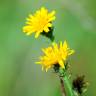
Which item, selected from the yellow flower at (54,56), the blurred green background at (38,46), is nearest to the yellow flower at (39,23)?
the yellow flower at (54,56)

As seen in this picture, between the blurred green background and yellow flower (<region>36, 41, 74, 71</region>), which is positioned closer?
yellow flower (<region>36, 41, 74, 71</region>)

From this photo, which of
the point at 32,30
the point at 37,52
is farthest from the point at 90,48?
the point at 32,30

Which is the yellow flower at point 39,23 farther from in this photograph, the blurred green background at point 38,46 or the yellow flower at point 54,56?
the blurred green background at point 38,46

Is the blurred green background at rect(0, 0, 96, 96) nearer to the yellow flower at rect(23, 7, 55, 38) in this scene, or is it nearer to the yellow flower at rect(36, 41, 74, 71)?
the yellow flower at rect(23, 7, 55, 38)

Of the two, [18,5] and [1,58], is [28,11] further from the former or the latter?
[1,58]

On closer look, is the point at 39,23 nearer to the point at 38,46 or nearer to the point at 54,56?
the point at 54,56

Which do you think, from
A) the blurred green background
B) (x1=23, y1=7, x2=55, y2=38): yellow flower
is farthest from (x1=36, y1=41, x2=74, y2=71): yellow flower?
the blurred green background

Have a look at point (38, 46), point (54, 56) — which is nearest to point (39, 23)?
point (54, 56)

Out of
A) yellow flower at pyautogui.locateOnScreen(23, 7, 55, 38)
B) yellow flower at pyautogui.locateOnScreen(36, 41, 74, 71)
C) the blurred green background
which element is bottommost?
yellow flower at pyautogui.locateOnScreen(36, 41, 74, 71)
